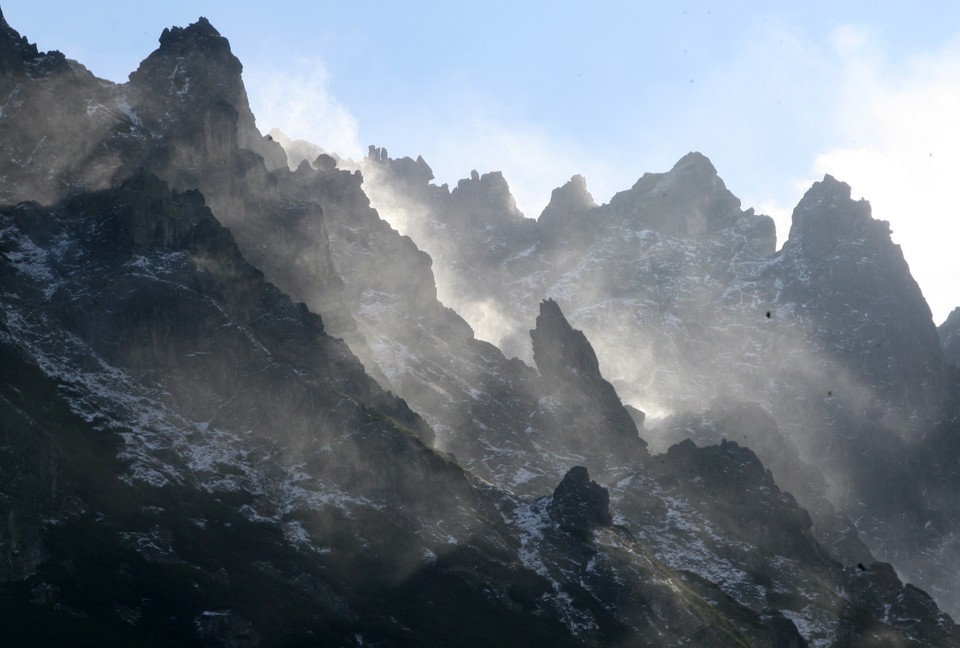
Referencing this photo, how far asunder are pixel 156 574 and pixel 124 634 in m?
20.7

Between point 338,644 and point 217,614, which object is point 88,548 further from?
point 338,644

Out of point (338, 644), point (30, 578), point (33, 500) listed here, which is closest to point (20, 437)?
point (33, 500)

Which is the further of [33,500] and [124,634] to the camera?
[33,500]

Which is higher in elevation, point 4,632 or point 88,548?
point 88,548

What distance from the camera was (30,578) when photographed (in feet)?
597

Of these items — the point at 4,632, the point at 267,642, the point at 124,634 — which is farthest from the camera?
the point at 267,642

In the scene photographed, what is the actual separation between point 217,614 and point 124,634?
1737 centimetres

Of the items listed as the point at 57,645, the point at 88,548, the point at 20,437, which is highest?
the point at 20,437

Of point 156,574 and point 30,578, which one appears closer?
point 30,578

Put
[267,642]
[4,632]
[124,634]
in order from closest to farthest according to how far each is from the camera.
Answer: [4,632] → [124,634] → [267,642]

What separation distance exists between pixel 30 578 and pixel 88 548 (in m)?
13.6

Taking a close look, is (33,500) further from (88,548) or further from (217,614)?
(217,614)

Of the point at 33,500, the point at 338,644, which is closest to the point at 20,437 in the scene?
the point at 33,500

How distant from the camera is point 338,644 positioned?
19812cm
